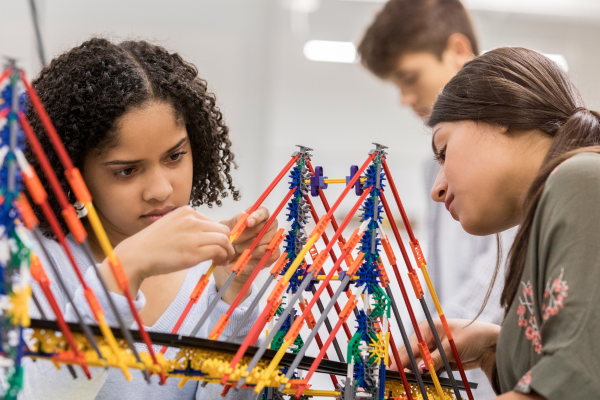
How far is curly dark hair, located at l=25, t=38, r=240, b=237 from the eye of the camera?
88 centimetres

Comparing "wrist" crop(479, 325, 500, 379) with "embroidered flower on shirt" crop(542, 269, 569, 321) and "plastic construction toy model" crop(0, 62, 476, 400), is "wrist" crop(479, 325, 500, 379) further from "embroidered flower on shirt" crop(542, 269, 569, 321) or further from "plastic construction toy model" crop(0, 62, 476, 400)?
"embroidered flower on shirt" crop(542, 269, 569, 321)

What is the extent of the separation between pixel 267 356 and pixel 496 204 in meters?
0.39

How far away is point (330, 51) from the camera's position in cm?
213

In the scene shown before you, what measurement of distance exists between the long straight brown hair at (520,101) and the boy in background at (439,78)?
0.56 m

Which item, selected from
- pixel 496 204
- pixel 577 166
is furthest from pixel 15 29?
pixel 577 166

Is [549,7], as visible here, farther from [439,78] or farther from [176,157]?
[176,157]

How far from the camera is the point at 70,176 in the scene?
1.59 feet

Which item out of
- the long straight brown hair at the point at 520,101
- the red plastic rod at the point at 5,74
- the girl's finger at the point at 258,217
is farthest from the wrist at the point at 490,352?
the red plastic rod at the point at 5,74

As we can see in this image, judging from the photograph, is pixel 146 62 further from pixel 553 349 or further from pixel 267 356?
pixel 553 349

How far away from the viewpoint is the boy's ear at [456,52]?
1.45 m

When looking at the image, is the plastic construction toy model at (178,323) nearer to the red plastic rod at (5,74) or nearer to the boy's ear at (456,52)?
the red plastic rod at (5,74)

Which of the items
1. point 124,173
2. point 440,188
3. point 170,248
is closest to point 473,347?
point 440,188

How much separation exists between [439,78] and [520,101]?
0.71 m

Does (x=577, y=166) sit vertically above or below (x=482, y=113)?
below
